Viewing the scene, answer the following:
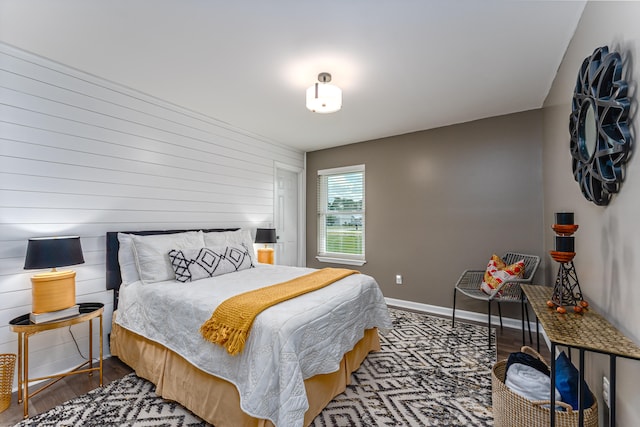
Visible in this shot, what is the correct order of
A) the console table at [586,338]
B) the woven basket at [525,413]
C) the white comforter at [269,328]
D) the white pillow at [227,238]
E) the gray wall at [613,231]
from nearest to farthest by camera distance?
the console table at [586,338], the gray wall at [613,231], the woven basket at [525,413], the white comforter at [269,328], the white pillow at [227,238]

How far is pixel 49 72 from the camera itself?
7.63 ft

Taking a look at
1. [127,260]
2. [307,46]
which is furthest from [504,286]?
[127,260]

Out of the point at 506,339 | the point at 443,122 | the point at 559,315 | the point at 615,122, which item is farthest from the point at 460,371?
the point at 443,122

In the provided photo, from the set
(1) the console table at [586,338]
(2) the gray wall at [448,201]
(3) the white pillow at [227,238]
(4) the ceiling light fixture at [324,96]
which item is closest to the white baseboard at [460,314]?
(2) the gray wall at [448,201]

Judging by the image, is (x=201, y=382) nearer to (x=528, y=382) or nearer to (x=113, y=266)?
(x=113, y=266)

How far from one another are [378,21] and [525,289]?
2.06m

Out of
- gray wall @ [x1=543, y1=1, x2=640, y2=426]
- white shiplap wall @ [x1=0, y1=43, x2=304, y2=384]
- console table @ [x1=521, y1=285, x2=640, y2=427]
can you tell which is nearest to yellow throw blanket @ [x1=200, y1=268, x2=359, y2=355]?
console table @ [x1=521, y1=285, x2=640, y2=427]

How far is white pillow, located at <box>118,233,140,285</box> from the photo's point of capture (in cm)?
259

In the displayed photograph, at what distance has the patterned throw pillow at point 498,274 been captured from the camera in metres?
2.96

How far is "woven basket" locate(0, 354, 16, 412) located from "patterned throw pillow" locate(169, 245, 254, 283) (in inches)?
45.0

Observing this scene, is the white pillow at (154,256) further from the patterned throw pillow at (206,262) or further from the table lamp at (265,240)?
the table lamp at (265,240)

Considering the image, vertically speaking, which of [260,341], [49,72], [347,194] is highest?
[49,72]

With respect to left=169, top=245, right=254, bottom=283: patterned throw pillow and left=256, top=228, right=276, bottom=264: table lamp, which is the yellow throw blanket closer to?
left=169, top=245, right=254, bottom=283: patterned throw pillow

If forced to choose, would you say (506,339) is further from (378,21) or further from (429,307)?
(378,21)
